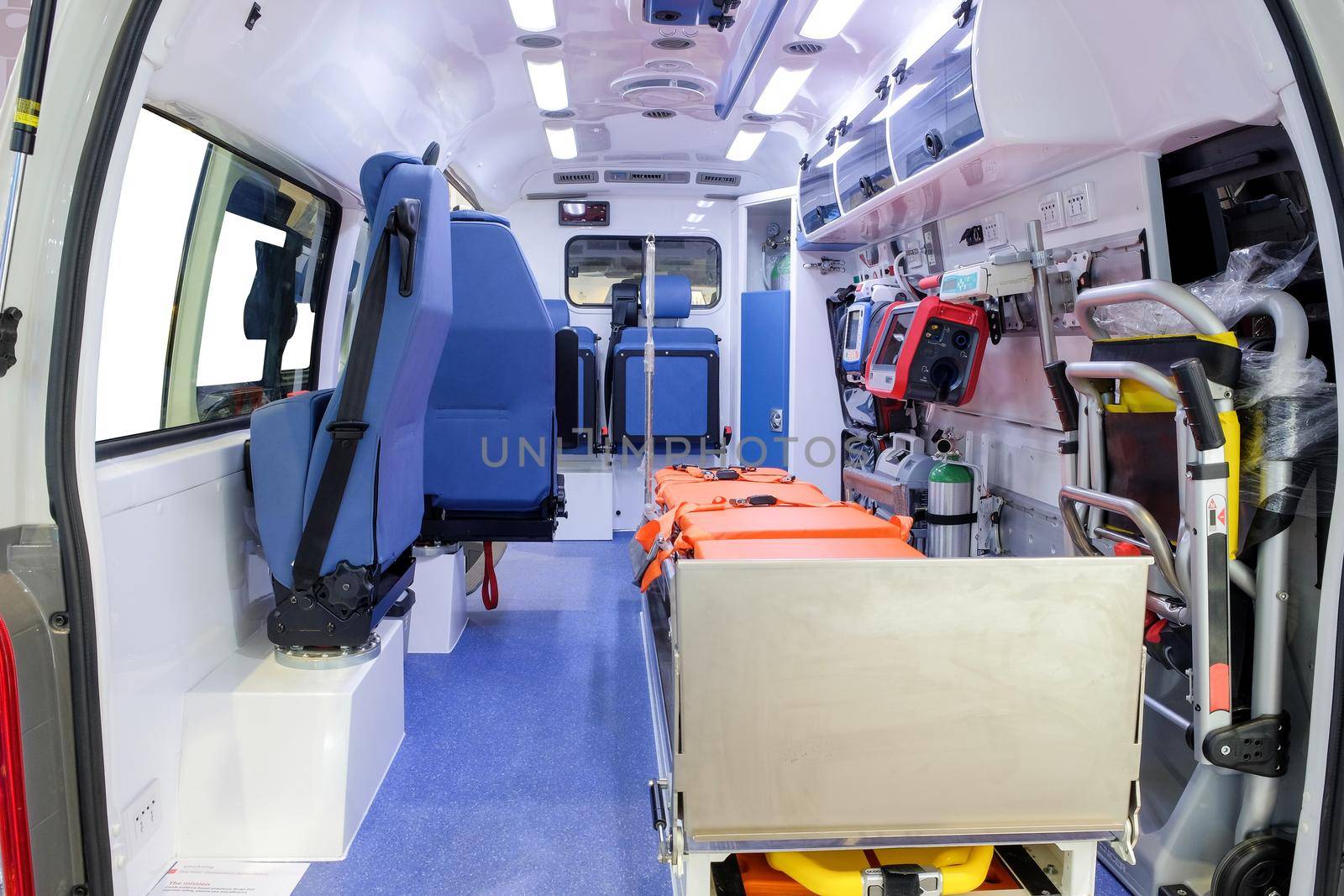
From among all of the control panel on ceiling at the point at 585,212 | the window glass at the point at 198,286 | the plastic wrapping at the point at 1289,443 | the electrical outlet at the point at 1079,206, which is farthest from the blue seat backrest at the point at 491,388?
the control panel on ceiling at the point at 585,212

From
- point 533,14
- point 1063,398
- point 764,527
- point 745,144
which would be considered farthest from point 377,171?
point 745,144

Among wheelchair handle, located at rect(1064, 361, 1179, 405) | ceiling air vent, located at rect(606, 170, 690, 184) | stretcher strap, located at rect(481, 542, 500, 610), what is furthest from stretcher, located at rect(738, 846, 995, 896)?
ceiling air vent, located at rect(606, 170, 690, 184)

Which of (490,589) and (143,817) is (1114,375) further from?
(490,589)

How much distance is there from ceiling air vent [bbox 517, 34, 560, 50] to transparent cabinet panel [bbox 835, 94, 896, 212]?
1.62 meters

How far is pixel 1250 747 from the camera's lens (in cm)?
206

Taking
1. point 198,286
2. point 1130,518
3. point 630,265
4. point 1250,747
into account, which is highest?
point 630,265

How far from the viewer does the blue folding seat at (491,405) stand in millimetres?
3865

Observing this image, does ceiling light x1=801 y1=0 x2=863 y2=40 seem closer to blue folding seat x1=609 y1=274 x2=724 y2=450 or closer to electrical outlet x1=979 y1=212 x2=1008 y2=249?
electrical outlet x1=979 y1=212 x2=1008 y2=249

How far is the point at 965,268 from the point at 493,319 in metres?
2.14

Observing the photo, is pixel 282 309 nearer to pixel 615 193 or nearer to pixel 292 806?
pixel 292 806

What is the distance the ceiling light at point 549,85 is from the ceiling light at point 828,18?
4.53 ft

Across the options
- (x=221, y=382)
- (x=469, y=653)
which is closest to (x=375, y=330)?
(x=221, y=382)

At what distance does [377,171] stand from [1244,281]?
8.67ft

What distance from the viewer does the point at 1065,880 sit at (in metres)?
1.76
